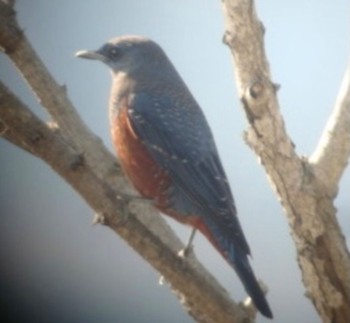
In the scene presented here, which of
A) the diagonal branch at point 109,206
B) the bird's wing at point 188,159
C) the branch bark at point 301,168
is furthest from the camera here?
the bird's wing at point 188,159

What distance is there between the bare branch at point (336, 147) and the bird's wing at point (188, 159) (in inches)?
10.1

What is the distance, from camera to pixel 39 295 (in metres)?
2.76

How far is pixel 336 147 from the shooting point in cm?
152

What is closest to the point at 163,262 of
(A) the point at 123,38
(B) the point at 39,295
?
(A) the point at 123,38

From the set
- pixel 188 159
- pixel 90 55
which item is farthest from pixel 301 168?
pixel 90 55

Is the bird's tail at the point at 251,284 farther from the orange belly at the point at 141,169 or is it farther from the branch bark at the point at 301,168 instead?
the orange belly at the point at 141,169

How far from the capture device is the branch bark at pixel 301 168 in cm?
138

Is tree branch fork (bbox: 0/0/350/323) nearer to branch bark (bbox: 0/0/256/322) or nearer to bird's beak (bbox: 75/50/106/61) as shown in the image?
branch bark (bbox: 0/0/256/322)

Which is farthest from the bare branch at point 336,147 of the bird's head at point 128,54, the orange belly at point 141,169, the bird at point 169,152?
the bird's head at point 128,54

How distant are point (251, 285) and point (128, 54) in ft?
2.78

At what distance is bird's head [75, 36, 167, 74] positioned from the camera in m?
1.98

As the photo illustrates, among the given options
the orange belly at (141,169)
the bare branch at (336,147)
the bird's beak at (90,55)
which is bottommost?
the orange belly at (141,169)

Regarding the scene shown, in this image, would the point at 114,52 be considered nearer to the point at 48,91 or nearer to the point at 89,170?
the point at 48,91

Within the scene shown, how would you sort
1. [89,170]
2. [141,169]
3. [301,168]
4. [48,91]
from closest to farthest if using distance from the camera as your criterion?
1. [89,170]
2. [301,168]
3. [48,91]
4. [141,169]
